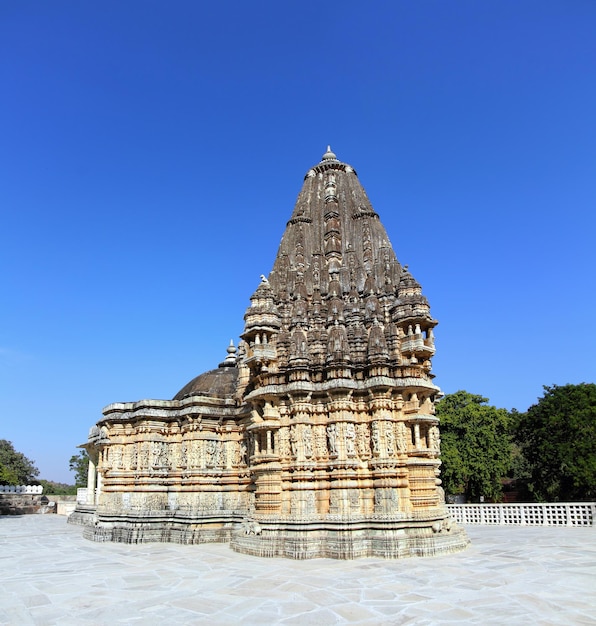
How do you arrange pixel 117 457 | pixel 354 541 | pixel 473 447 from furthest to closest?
1. pixel 473 447
2. pixel 117 457
3. pixel 354 541

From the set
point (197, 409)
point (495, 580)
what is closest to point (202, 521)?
point (197, 409)

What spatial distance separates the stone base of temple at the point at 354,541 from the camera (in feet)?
47.5

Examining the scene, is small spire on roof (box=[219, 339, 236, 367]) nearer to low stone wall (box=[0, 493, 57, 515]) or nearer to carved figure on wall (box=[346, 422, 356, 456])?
A: carved figure on wall (box=[346, 422, 356, 456])

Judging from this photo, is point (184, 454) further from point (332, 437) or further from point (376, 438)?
point (376, 438)

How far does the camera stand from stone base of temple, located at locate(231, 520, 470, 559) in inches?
570

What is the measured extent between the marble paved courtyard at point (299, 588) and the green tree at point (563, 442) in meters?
14.3

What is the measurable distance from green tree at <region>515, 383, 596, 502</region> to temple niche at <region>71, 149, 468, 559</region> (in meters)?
16.2

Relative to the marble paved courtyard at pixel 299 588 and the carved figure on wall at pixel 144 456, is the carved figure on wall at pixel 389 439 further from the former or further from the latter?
the carved figure on wall at pixel 144 456

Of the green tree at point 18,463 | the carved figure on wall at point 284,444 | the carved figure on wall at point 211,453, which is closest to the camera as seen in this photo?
→ the carved figure on wall at point 284,444

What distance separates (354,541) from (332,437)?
2957 mm

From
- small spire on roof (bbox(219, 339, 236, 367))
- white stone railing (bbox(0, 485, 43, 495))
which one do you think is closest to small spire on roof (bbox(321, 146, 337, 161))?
small spire on roof (bbox(219, 339, 236, 367))

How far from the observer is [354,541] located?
574 inches

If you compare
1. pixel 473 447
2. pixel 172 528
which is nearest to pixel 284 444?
pixel 172 528

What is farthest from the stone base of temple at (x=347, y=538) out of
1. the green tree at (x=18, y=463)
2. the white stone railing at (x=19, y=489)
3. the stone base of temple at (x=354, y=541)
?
the green tree at (x=18, y=463)
